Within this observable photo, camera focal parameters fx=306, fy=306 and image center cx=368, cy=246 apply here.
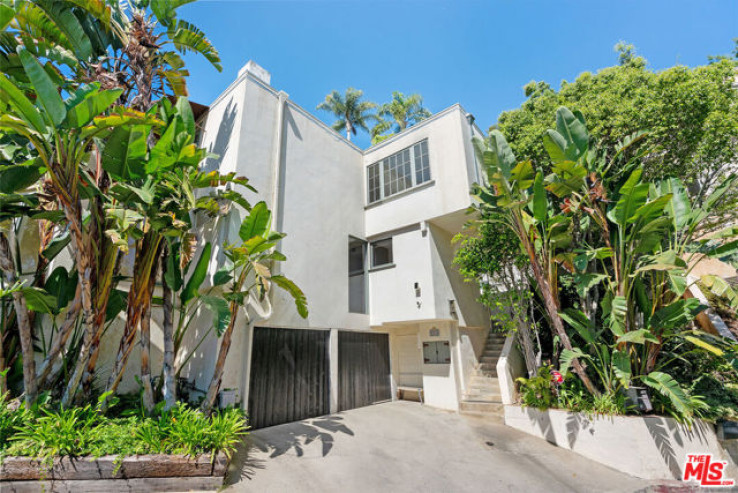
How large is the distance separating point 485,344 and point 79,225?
11.6m

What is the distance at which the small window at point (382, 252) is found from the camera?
35.7 feet

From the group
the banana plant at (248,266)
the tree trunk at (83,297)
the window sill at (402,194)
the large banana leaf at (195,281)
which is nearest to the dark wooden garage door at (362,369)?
the banana plant at (248,266)

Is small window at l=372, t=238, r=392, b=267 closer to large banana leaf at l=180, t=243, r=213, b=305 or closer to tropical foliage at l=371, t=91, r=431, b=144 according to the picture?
large banana leaf at l=180, t=243, r=213, b=305

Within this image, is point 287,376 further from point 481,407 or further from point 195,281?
point 481,407

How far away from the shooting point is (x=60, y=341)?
489cm

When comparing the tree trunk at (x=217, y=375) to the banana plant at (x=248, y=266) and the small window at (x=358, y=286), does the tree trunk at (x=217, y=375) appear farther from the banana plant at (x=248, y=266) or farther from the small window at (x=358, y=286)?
the small window at (x=358, y=286)

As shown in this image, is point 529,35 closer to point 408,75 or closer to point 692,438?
point 408,75

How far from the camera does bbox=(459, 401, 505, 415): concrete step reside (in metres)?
8.29

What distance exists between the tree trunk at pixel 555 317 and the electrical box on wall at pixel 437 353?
3493 millimetres

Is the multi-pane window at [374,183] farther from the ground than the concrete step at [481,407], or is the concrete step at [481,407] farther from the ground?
the multi-pane window at [374,183]

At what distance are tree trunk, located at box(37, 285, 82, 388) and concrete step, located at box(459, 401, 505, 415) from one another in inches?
361

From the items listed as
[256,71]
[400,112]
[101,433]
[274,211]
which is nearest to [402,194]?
[274,211]

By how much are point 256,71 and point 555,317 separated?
10.2 metres

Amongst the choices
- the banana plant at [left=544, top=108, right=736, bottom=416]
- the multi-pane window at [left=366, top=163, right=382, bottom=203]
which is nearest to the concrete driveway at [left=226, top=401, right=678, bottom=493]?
the banana plant at [left=544, top=108, right=736, bottom=416]
